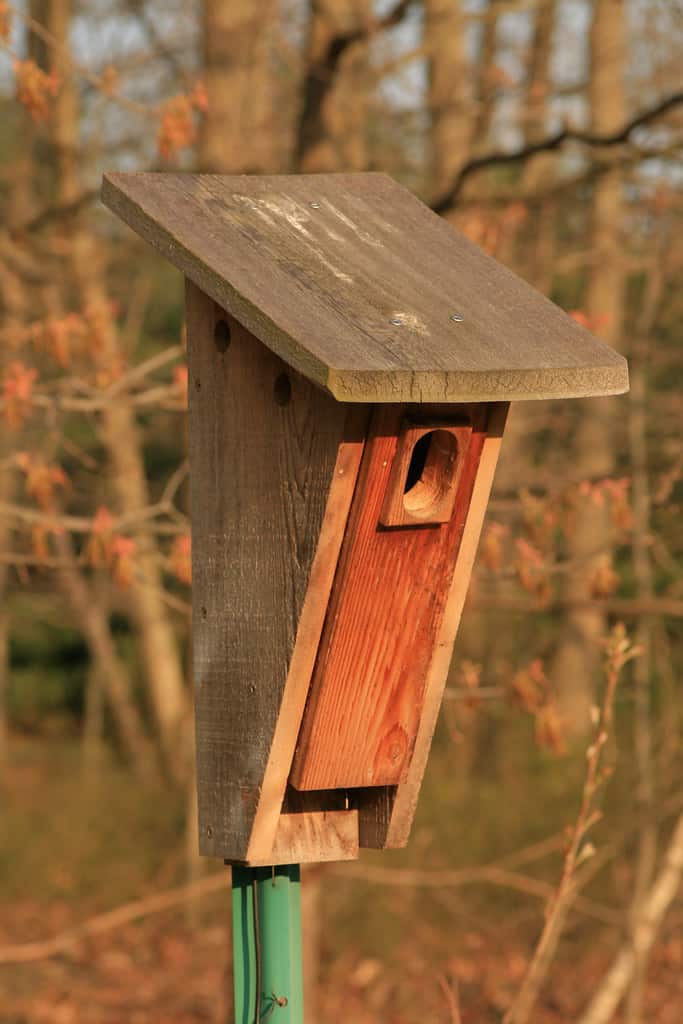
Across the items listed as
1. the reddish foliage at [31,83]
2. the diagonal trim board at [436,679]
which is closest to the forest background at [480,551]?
the reddish foliage at [31,83]

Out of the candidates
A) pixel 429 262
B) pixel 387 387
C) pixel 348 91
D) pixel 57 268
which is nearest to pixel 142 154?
pixel 57 268

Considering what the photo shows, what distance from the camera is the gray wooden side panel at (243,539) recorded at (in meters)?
2.06

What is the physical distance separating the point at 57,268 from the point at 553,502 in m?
5.63

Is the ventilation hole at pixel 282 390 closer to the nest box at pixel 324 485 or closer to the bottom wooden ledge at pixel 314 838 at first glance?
the nest box at pixel 324 485

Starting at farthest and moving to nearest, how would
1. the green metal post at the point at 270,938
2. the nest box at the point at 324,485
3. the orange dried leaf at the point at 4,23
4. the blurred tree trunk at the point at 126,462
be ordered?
1. the blurred tree trunk at the point at 126,462
2. the orange dried leaf at the point at 4,23
3. the green metal post at the point at 270,938
4. the nest box at the point at 324,485

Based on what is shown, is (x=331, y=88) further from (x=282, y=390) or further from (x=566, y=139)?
(x=282, y=390)

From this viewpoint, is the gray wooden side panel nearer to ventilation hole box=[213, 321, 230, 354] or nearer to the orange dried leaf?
ventilation hole box=[213, 321, 230, 354]

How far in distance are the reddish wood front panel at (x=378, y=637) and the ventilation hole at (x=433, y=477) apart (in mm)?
28

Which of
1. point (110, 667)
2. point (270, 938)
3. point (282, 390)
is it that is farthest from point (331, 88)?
point (110, 667)

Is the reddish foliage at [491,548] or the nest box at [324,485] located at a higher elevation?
the nest box at [324,485]

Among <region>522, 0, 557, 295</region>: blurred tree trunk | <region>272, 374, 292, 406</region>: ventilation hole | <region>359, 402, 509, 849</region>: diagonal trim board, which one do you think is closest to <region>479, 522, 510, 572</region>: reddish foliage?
<region>359, 402, 509, 849</region>: diagonal trim board

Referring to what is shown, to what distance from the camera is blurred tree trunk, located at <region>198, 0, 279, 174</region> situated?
21.1ft

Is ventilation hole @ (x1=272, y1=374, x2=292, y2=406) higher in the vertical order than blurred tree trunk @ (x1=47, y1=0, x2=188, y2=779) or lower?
higher

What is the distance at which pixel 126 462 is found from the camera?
27.0 feet
